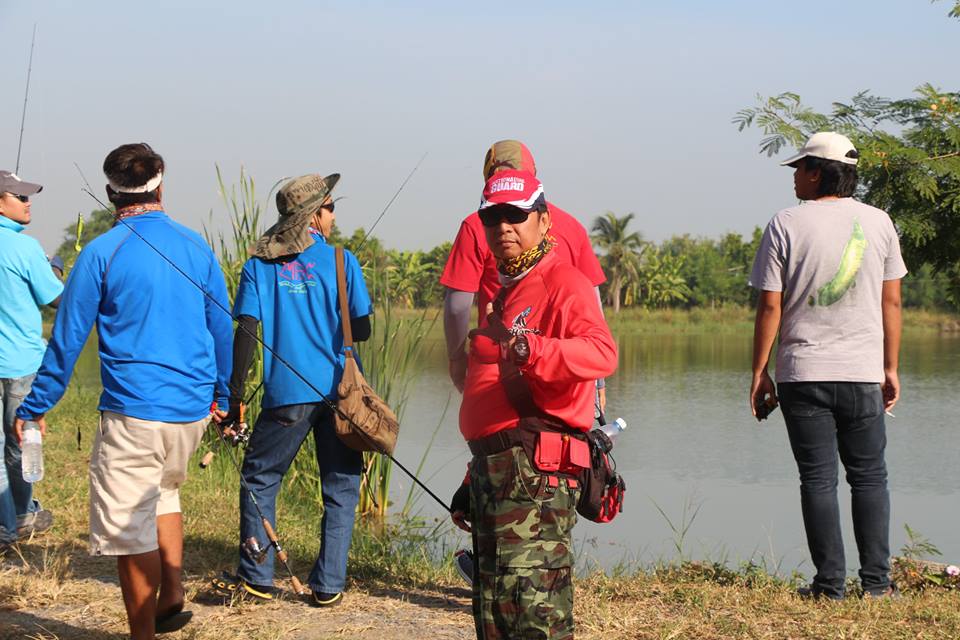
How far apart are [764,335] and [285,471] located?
211 centimetres

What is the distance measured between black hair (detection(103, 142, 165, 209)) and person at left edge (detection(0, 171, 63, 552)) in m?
1.89

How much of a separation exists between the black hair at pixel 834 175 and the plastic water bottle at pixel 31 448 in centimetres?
324

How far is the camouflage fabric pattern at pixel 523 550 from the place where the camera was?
9.70 feet

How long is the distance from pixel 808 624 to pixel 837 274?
140 cm

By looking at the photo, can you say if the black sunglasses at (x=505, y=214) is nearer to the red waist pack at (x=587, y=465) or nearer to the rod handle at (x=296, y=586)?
the red waist pack at (x=587, y=465)

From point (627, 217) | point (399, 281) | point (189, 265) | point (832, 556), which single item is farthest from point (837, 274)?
point (627, 217)

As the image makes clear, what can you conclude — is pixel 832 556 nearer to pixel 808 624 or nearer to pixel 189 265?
pixel 808 624

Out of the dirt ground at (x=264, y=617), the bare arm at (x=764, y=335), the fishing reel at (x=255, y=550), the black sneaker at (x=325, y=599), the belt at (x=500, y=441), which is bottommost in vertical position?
the dirt ground at (x=264, y=617)

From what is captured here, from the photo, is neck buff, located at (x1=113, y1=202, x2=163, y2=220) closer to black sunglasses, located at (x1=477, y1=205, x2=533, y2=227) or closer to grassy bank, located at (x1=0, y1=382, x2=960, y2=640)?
black sunglasses, located at (x1=477, y1=205, x2=533, y2=227)

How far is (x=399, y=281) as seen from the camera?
815cm

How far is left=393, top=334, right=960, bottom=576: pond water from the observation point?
7766mm

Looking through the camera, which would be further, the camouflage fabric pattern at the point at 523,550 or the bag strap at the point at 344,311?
the bag strap at the point at 344,311

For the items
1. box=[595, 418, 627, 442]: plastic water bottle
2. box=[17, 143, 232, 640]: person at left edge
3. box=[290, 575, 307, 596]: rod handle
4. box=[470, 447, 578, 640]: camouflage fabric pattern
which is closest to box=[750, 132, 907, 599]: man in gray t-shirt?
box=[595, 418, 627, 442]: plastic water bottle

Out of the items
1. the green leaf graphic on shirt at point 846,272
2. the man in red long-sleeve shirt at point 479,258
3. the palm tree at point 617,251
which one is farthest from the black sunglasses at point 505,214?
the palm tree at point 617,251
